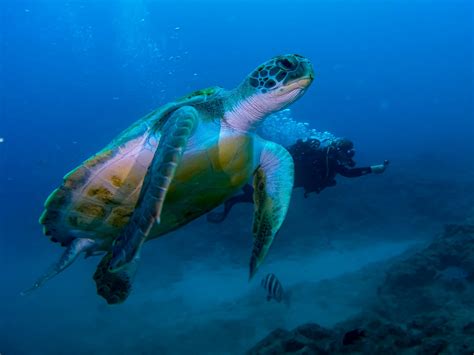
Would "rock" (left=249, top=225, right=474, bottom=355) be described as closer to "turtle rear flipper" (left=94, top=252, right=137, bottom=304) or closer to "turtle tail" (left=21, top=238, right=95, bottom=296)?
"turtle rear flipper" (left=94, top=252, right=137, bottom=304)

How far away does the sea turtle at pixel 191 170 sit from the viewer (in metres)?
2.75

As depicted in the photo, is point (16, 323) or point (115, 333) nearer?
point (115, 333)

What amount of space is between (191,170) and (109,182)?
68 centimetres

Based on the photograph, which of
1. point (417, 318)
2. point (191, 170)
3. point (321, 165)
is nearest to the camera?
point (191, 170)

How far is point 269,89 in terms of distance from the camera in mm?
2812

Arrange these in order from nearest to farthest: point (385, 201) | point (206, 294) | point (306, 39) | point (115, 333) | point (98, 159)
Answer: point (98, 159) < point (115, 333) < point (206, 294) < point (385, 201) < point (306, 39)

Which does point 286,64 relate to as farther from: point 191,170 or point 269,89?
point 191,170

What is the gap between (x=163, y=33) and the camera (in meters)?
72.8

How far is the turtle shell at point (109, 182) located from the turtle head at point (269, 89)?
27 centimetres

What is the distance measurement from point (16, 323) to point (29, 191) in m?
48.5

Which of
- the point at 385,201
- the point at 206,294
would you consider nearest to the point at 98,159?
the point at 206,294

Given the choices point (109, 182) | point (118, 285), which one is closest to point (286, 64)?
point (109, 182)

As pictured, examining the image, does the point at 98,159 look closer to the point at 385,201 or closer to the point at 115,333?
the point at 115,333

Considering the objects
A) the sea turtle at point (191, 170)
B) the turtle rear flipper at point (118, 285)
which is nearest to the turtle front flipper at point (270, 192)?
the sea turtle at point (191, 170)
